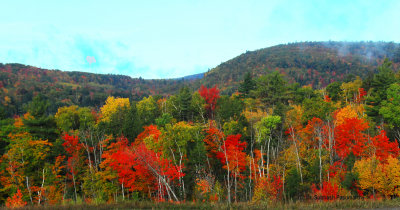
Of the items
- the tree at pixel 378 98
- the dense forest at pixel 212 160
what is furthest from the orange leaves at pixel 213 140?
the tree at pixel 378 98

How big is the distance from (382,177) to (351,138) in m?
9.48

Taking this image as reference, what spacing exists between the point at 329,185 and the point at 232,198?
14.8 meters

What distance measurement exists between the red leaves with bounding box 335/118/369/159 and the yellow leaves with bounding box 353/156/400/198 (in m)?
5.68

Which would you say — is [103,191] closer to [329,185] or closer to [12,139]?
[12,139]

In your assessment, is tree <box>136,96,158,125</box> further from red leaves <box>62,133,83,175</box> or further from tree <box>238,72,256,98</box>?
tree <box>238,72,256,98</box>

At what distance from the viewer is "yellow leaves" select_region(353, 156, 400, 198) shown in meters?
30.4

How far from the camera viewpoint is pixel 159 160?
32438 mm

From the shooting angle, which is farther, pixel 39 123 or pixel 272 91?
pixel 272 91

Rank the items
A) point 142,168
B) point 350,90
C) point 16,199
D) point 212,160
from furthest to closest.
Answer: point 350,90
point 212,160
point 142,168
point 16,199

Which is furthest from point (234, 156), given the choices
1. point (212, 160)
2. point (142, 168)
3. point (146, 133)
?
point (146, 133)

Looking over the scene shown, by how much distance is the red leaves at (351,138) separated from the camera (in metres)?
38.1

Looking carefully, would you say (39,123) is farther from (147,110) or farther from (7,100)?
(7,100)

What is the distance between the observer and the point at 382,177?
30.9 metres

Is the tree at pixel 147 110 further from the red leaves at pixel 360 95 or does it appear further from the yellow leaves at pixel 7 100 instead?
the yellow leaves at pixel 7 100
